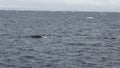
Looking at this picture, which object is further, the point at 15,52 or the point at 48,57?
the point at 15,52

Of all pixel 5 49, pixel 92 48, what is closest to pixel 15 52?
pixel 5 49

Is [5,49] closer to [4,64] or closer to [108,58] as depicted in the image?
[4,64]

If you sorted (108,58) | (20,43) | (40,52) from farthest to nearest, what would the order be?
(20,43), (40,52), (108,58)

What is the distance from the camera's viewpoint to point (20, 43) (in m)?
60.9

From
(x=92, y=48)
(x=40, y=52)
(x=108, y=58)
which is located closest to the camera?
(x=108, y=58)

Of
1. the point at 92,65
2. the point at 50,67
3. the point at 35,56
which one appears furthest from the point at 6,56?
the point at 92,65

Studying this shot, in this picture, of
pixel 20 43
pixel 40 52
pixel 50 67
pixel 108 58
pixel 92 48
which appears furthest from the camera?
pixel 20 43

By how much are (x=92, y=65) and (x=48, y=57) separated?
7218mm

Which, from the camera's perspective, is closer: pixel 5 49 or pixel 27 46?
pixel 5 49

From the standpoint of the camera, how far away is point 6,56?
153ft

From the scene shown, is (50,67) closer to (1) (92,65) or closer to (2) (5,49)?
(1) (92,65)

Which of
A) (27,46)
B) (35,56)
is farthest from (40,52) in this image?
(27,46)

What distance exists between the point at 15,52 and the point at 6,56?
151 inches

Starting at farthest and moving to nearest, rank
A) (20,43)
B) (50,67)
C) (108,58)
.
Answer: (20,43) < (108,58) < (50,67)
